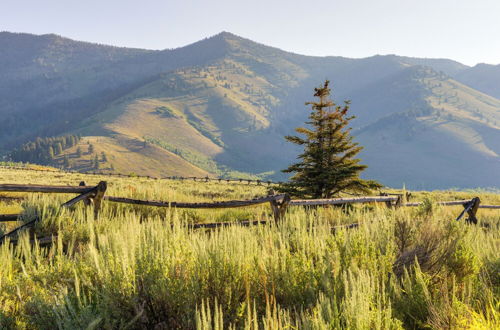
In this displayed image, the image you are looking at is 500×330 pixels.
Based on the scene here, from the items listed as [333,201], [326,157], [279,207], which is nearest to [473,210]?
[326,157]

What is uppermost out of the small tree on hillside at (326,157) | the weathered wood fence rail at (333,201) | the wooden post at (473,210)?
the small tree on hillside at (326,157)

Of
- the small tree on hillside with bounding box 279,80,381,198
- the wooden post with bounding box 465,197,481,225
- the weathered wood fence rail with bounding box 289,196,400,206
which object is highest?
the small tree on hillside with bounding box 279,80,381,198

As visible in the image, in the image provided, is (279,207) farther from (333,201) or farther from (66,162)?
(66,162)

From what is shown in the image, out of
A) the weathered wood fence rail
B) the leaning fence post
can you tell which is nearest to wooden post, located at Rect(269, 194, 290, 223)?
the weathered wood fence rail

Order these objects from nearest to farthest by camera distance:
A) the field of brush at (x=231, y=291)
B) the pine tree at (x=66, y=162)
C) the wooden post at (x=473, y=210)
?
the field of brush at (x=231, y=291)
the wooden post at (x=473, y=210)
the pine tree at (x=66, y=162)

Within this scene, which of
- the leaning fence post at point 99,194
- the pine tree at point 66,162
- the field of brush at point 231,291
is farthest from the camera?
the pine tree at point 66,162

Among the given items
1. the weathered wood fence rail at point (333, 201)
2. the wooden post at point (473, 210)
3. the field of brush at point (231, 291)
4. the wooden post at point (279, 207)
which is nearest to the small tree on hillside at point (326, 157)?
the wooden post at point (473, 210)

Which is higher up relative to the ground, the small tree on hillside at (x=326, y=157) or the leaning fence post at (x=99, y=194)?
the small tree on hillside at (x=326, y=157)

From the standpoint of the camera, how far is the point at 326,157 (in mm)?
13719

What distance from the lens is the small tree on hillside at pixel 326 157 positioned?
1349 centimetres

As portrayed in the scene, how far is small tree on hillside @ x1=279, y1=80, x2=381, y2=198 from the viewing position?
1349 centimetres

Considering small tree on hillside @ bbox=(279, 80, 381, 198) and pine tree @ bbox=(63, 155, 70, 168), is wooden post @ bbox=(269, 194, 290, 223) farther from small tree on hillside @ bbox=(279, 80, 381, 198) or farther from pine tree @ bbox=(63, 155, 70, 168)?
pine tree @ bbox=(63, 155, 70, 168)

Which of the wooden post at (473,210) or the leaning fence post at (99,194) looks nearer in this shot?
the leaning fence post at (99,194)

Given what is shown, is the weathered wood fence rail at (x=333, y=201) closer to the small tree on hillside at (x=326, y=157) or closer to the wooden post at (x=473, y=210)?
the wooden post at (x=473, y=210)
